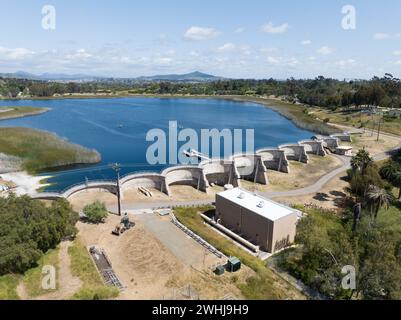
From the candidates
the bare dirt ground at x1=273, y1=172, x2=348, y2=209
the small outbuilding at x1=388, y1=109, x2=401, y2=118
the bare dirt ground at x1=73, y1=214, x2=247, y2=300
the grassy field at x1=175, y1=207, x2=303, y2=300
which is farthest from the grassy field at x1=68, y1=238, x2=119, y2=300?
the small outbuilding at x1=388, y1=109, x2=401, y2=118

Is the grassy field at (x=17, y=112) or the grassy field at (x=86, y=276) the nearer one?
the grassy field at (x=86, y=276)

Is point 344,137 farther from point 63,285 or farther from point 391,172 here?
point 63,285

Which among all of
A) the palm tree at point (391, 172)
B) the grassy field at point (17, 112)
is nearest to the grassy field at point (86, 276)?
the palm tree at point (391, 172)

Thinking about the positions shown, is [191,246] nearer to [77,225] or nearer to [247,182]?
[77,225]

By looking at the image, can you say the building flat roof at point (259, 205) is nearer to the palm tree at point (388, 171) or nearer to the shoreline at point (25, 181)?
the palm tree at point (388, 171)

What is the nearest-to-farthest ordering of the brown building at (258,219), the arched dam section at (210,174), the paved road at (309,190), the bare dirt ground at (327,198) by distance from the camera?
the brown building at (258,219) < the arched dam section at (210,174) < the bare dirt ground at (327,198) < the paved road at (309,190)

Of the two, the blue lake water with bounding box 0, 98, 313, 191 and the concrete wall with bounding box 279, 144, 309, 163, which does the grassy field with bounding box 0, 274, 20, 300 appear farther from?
the concrete wall with bounding box 279, 144, 309, 163
